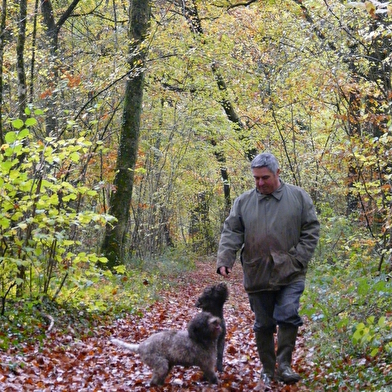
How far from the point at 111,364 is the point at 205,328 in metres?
2.01

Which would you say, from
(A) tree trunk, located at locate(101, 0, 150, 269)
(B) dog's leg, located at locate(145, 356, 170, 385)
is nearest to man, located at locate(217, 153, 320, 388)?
(B) dog's leg, located at locate(145, 356, 170, 385)

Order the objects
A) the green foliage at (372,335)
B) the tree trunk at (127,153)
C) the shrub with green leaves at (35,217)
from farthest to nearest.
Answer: the tree trunk at (127,153) < the shrub with green leaves at (35,217) < the green foliage at (372,335)

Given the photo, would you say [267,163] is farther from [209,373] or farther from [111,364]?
[111,364]

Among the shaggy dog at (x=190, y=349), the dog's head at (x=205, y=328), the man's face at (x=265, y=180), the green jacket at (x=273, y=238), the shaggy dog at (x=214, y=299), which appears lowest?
the shaggy dog at (x=190, y=349)

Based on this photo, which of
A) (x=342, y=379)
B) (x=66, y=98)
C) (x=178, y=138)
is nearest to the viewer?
(x=342, y=379)

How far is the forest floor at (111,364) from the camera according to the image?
6629 mm

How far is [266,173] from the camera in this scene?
6523mm

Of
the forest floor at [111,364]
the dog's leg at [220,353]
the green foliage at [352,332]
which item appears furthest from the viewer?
the dog's leg at [220,353]

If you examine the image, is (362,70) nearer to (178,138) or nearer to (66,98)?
(66,98)

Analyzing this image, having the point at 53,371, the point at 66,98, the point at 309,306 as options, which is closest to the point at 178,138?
the point at 66,98

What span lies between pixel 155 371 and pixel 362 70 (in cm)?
809

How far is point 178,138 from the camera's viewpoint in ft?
76.2

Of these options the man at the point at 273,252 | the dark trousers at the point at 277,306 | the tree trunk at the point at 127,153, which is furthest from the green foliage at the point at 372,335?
the tree trunk at the point at 127,153

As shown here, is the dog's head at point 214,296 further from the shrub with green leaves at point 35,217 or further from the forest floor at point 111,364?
the shrub with green leaves at point 35,217
